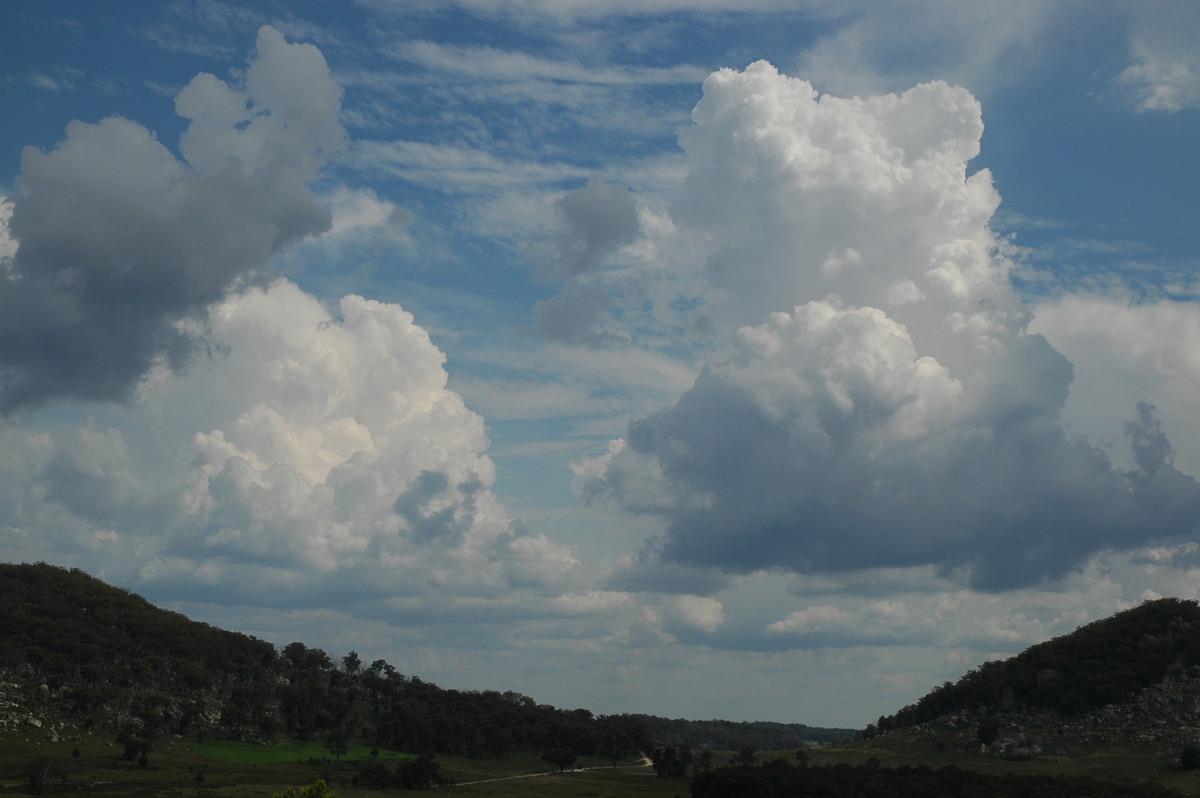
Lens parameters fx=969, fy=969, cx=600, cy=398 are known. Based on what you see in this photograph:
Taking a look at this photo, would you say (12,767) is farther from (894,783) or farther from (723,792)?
(894,783)

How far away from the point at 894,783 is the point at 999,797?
1643cm

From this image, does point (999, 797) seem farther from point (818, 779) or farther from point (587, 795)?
point (587, 795)

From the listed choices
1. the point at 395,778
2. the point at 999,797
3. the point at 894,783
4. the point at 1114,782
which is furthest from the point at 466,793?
the point at 1114,782

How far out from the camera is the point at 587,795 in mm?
193125

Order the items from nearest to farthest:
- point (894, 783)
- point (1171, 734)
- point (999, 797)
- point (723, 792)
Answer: point (999, 797) → point (894, 783) → point (723, 792) → point (1171, 734)

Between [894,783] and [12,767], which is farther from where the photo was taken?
[12,767]

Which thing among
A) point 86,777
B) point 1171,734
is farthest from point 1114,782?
point 86,777

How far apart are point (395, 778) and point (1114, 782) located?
133640mm

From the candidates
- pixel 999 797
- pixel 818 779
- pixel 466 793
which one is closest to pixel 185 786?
pixel 466 793

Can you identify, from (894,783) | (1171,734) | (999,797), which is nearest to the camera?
(999,797)

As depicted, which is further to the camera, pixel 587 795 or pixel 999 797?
pixel 587 795

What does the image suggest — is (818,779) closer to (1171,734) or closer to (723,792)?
(723,792)

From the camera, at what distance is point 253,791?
170750 millimetres

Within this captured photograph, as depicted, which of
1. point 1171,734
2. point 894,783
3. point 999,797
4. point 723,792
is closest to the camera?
point 999,797
